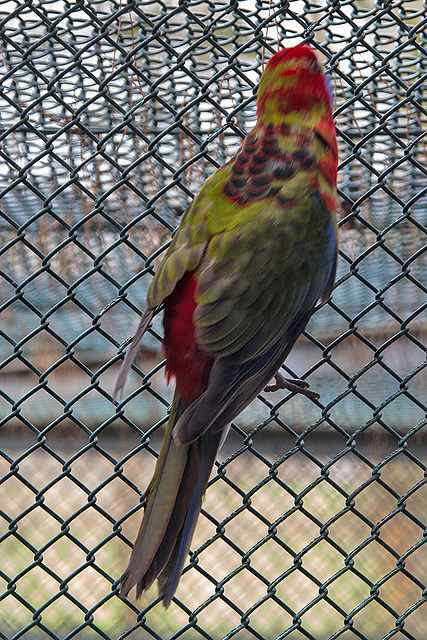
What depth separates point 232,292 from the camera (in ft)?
3.95

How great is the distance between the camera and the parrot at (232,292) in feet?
3.87

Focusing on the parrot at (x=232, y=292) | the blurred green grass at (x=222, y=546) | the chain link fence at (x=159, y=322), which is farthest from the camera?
the blurred green grass at (x=222, y=546)

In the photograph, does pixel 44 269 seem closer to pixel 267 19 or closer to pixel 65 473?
pixel 65 473

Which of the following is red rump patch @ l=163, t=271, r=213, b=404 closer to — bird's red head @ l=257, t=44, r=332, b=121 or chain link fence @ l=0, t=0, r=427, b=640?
chain link fence @ l=0, t=0, r=427, b=640

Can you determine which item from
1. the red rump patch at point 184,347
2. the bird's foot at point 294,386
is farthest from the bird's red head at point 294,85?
the bird's foot at point 294,386

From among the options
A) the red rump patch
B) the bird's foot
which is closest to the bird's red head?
the red rump patch

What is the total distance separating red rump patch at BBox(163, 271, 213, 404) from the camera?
4.01 feet

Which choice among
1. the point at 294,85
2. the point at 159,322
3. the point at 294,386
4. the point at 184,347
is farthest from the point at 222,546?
the point at 294,85

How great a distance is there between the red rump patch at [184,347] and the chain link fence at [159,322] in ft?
0.31

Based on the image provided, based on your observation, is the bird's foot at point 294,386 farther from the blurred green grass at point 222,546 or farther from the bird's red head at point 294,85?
the blurred green grass at point 222,546

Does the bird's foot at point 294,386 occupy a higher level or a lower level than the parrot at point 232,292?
lower

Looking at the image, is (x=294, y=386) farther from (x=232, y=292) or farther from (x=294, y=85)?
(x=294, y=85)

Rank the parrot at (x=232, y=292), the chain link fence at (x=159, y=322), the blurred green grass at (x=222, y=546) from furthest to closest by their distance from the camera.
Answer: the blurred green grass at (x=222, y=546) < the chain link fence at (x=159, y=322) < the parrot at (x=232, y=292)

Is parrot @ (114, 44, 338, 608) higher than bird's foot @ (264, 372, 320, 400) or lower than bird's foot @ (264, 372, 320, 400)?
higher
